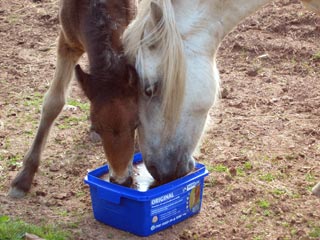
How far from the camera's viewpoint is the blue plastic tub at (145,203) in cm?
375

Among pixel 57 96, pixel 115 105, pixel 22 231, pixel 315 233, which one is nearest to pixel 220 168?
pixel 315 233

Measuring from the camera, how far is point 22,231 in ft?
12.4

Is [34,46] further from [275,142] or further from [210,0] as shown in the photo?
[210,0]

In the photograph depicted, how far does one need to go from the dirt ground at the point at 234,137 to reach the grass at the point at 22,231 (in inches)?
4.1

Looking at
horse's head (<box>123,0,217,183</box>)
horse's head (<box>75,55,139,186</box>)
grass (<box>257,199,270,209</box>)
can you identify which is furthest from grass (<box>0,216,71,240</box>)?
grass (<box>257,199,270,209</box>)

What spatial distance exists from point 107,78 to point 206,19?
67 centimetres

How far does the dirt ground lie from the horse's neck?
1123 mm

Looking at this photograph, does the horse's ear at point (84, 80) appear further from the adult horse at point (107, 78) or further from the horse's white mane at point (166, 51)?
the horse's white mane at point (166, 51)

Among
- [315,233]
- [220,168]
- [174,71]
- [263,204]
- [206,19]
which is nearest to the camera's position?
[174,71]

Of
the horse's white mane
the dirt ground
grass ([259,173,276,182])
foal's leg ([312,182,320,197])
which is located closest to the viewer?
the horse's white mane

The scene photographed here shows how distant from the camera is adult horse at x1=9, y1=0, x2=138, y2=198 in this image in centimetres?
357

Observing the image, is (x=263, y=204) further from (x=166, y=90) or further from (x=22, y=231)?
(x=22, y=231)

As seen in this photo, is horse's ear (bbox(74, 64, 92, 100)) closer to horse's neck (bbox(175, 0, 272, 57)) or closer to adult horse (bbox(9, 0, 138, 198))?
adult horse (bbox(9, 0, 138, 198))

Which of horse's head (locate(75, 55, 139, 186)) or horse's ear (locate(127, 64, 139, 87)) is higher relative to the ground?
horse's ear (locate(127, 64, 139, 87))
